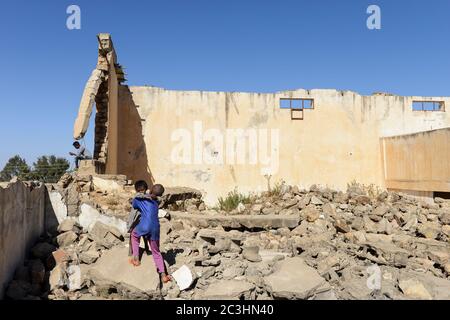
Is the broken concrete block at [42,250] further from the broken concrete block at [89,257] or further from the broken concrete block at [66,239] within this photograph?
the broken concrete block at [89,257]

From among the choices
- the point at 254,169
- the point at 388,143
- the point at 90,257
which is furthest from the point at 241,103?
the point at 90,257

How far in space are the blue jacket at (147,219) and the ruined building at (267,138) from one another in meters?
5.23

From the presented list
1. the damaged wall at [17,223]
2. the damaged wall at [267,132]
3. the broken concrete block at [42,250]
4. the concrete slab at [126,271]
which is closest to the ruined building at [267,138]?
the damaged wall at [267,132]

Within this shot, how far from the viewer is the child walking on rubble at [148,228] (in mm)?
4344

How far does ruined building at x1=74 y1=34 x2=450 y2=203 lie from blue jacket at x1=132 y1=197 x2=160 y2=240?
523cm

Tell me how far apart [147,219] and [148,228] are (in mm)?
112

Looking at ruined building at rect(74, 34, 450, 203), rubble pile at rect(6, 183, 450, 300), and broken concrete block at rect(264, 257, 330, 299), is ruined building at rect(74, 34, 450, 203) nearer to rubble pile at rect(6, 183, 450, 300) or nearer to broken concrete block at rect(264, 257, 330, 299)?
rubble pile at rect(6, 183, 450, 300)

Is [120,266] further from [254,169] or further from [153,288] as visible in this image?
[254,169]

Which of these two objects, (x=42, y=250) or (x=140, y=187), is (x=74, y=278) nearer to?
(x=42, y=250)

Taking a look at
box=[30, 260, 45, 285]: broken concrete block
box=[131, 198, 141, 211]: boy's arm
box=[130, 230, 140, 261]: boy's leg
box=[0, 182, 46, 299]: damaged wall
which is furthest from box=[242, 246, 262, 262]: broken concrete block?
box=[0, 182, 46, 299]: damaged wall

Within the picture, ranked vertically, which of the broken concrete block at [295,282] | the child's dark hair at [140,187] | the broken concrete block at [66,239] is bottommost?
the broken concrete block at [295,282]

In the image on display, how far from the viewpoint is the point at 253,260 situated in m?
5.17

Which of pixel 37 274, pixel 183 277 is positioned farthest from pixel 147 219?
pixel 37 274

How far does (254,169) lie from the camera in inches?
420
